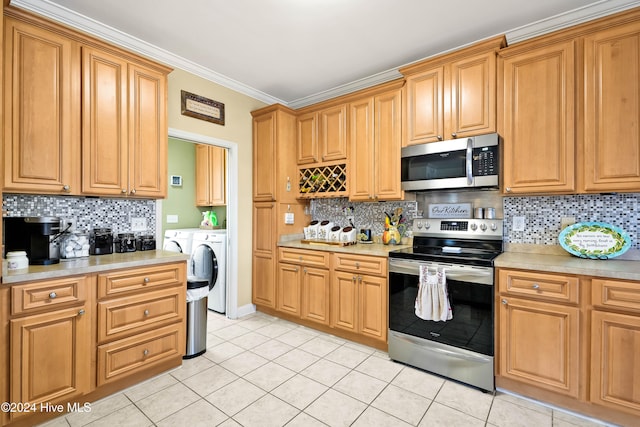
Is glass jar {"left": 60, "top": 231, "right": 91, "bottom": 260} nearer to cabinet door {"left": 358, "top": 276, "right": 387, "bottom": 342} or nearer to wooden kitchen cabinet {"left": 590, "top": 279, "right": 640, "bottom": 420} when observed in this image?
cabinet door {"left": 358, "top": 276, "right": 387, "bottom": 342}

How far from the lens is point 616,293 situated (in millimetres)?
1726

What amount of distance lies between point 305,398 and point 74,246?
1.97 meters

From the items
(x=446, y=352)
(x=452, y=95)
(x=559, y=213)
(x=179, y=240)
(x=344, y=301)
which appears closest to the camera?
(x=446, y=352)

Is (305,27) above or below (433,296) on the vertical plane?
above

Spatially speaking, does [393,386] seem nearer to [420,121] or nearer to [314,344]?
[314,344]

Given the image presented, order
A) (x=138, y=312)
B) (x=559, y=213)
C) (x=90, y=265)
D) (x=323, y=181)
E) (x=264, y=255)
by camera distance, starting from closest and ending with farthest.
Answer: (x=90, y=265) < (x=138, y=312) < (x=559, y=213) < (x=323, y=181) < (x=264, y=255)

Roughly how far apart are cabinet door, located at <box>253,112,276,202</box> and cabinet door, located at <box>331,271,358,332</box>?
125 centimetres

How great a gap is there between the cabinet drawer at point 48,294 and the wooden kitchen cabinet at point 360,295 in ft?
6.47

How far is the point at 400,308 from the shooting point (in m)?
2.50

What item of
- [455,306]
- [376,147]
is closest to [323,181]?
[376,147]

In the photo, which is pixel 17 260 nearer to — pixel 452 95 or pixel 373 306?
pixel 373 306

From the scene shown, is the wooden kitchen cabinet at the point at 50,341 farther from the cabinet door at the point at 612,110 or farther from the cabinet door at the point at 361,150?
the cabinet door at the point at 612,110

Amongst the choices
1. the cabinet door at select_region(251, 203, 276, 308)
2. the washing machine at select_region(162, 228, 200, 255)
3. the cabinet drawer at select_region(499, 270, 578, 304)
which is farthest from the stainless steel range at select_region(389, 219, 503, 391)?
the washing machine at select_region(162, 228, 200, 255)

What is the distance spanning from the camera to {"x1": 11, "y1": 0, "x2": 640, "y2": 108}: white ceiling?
2184 mm
